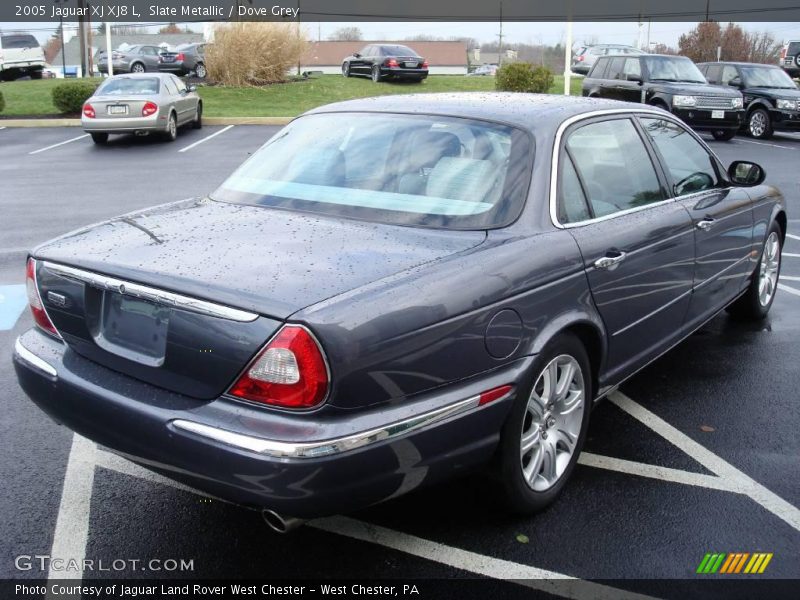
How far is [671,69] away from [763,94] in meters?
2.71

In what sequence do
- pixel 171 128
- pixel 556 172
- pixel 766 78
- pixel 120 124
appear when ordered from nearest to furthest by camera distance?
pixel 556 172 < pixel 120 124 < pixel 171 128 < pixel 766 78

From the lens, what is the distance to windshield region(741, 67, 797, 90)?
2052 centimetres

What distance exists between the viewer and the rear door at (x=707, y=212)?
4.50m

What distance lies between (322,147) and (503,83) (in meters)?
22.2

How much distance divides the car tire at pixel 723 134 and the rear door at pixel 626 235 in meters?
16.4

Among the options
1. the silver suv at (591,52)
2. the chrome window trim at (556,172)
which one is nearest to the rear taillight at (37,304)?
the chrome window trim at (556,172)

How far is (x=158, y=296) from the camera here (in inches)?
107

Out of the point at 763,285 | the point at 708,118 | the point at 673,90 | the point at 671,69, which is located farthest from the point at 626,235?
the point at 671,69

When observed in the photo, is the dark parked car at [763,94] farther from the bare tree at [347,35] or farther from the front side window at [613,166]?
the bare tree at [347,35]

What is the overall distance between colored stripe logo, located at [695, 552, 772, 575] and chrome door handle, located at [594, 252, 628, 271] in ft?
4.01

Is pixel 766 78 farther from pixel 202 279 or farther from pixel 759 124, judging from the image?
pixel 202 279

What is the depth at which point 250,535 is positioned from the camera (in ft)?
10.5

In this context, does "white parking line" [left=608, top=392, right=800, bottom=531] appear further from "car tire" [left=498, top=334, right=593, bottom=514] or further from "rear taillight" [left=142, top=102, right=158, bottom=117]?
"rear taillight" [left=142, top=102, right=158, bottom=117]
